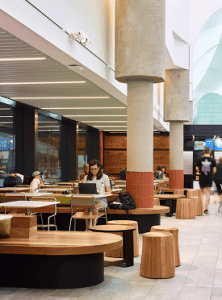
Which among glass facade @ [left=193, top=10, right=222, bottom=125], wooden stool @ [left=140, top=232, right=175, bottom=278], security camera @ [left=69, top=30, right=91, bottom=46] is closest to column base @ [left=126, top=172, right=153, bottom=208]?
security camera @ [left=69, top=30, right=91, bottom=46]

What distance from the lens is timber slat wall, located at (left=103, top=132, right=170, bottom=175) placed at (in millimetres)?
25812

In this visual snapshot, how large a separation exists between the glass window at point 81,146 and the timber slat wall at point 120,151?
3793mm

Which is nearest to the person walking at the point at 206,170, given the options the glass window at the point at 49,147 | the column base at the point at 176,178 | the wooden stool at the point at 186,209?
the wooden stool at the point at 186,209

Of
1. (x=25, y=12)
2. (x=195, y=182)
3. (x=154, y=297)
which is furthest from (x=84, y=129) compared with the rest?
(x=154, y=297)

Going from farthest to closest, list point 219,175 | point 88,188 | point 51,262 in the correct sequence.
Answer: point 219,175 → point 88,188 → point 51,262

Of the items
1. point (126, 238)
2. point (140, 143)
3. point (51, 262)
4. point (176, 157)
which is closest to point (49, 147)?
point (176, 157)

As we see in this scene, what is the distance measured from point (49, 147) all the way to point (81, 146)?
4.48 metres

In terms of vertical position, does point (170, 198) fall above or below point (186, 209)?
above

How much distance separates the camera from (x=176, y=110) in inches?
641

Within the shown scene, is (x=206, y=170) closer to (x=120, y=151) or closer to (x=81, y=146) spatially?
(x=81, y=146)

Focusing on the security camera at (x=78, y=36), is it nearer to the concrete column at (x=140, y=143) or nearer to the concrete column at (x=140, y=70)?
the concrete column at (x=140, y=70)

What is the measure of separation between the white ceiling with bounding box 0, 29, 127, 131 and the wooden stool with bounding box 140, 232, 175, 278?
11.6 feet

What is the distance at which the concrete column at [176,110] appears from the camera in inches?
643

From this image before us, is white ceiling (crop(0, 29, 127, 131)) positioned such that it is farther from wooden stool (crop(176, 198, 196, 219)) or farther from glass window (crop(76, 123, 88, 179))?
wooden stool (crop(176, 198, 196, 219))
